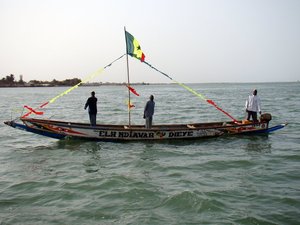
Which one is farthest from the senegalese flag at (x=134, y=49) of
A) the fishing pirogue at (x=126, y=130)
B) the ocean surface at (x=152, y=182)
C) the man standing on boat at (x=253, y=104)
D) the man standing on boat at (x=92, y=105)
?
the man standing on boat at (x=253, y=104)

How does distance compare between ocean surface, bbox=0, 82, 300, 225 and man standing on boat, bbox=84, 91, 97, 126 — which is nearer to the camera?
ocean surface, bbox=0, 82, 300, 225

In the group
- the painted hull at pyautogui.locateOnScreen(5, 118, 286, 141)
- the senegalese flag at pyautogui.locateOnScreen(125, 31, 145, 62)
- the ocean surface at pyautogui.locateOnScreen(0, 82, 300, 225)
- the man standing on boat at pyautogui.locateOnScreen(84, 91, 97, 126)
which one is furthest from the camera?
the senegalese flag at pyautogui.locateOnScreen(125, 31, 145, 62)

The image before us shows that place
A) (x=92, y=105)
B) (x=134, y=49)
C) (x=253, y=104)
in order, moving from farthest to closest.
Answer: (x=253, y=104)
(x=134, y=49)
(x=92, y=105)

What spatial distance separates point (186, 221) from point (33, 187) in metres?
4.85

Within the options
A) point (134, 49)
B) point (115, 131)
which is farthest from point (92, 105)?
point (134, 49)

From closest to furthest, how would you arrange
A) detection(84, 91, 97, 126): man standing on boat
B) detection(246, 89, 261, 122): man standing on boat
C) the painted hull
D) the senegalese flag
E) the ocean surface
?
the ocean surface < the painted hull < detection(84, 91, 97, 126): man standing on boat < the senegalese flag < detection(246, 89, 261, 122): man standing on boat

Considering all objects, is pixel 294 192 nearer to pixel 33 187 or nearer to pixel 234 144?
pixel 234 144

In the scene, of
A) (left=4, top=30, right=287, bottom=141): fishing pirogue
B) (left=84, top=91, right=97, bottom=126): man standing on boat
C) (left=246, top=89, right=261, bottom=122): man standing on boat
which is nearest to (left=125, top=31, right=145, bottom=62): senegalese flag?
(left=4, top=30, right=287, bottom=141): fishing pirogue

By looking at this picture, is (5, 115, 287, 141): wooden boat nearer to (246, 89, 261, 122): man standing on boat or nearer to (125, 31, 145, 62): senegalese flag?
(246, 89, 261, 122): man standing on boat

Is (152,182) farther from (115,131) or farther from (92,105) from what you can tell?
(92,105)

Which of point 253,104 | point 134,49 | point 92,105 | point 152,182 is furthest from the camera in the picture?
point 253,104

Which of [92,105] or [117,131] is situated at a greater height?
[92,105]

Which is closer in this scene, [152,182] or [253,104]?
[152,182]

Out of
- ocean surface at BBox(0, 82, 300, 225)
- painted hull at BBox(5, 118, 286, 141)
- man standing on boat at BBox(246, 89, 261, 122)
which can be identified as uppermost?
man standing on boat at BBox(246, 89, 261, 122)
